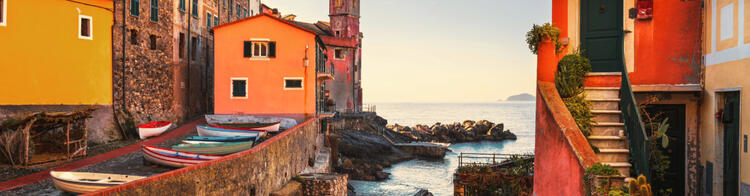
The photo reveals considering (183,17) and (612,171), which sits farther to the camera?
(183,17)

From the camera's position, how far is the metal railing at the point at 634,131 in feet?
24.4

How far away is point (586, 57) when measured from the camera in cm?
1063

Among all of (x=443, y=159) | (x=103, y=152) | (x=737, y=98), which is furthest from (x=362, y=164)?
(x=737, y=98)

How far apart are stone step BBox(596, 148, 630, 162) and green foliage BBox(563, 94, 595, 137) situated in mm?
568

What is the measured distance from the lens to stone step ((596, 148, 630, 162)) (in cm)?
838

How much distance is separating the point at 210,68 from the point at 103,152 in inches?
663

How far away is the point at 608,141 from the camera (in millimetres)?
8820

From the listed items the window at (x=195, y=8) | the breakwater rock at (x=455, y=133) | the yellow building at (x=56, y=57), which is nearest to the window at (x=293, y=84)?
the yellow building at (x=56, y=57)

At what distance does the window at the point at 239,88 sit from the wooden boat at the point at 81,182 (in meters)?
14.4

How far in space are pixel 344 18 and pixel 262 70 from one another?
31861 mm

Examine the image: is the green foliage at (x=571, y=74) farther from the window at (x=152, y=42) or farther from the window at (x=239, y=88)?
the window at (x=152, y=42)

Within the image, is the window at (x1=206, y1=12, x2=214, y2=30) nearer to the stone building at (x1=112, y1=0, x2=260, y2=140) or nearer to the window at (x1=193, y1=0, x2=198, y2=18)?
the stone building at (x1=112, y1=0, x2=260, y2=140)

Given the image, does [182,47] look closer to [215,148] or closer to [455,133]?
[215,148]

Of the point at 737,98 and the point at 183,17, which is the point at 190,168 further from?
the point at 183,17
